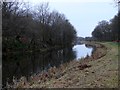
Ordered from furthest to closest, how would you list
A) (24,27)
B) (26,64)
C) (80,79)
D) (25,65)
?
(24,27) < (26,64) < (25,65) < (80,79)

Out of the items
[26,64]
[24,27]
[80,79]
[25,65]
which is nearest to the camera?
[80,79]

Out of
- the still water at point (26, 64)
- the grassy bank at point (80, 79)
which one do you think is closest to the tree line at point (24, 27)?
the still water at point (26, 64)

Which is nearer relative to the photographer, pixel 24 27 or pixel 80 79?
pixel 80 79

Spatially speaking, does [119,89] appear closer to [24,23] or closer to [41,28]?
[24,23]

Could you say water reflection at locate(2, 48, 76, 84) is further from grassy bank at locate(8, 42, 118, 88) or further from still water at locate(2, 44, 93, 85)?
grassy bank at locate(8, 42, 118, 88)

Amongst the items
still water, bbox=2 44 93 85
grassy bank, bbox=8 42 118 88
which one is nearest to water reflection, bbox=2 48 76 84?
still water, bbox=2 44 93 85

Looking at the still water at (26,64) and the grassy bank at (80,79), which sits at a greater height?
the grassy bank at (80,79)

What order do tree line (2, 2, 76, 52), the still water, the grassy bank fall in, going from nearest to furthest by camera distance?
1. the grassy bank
2. the still water
3. tree line (2, 2, 76, 52)

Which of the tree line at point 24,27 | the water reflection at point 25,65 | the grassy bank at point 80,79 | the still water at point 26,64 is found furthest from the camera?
the tree line at point 24,27

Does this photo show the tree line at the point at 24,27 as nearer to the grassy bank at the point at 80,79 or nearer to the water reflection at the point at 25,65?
the water reflection at the point at 25,65

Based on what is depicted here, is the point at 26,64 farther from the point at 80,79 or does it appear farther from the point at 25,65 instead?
the point at 80,79

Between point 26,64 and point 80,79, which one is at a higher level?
point 80,79

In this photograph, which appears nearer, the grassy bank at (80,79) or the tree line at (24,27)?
the grassy bank at (80,79)

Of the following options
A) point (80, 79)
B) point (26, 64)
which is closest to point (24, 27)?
point (26, 64)
